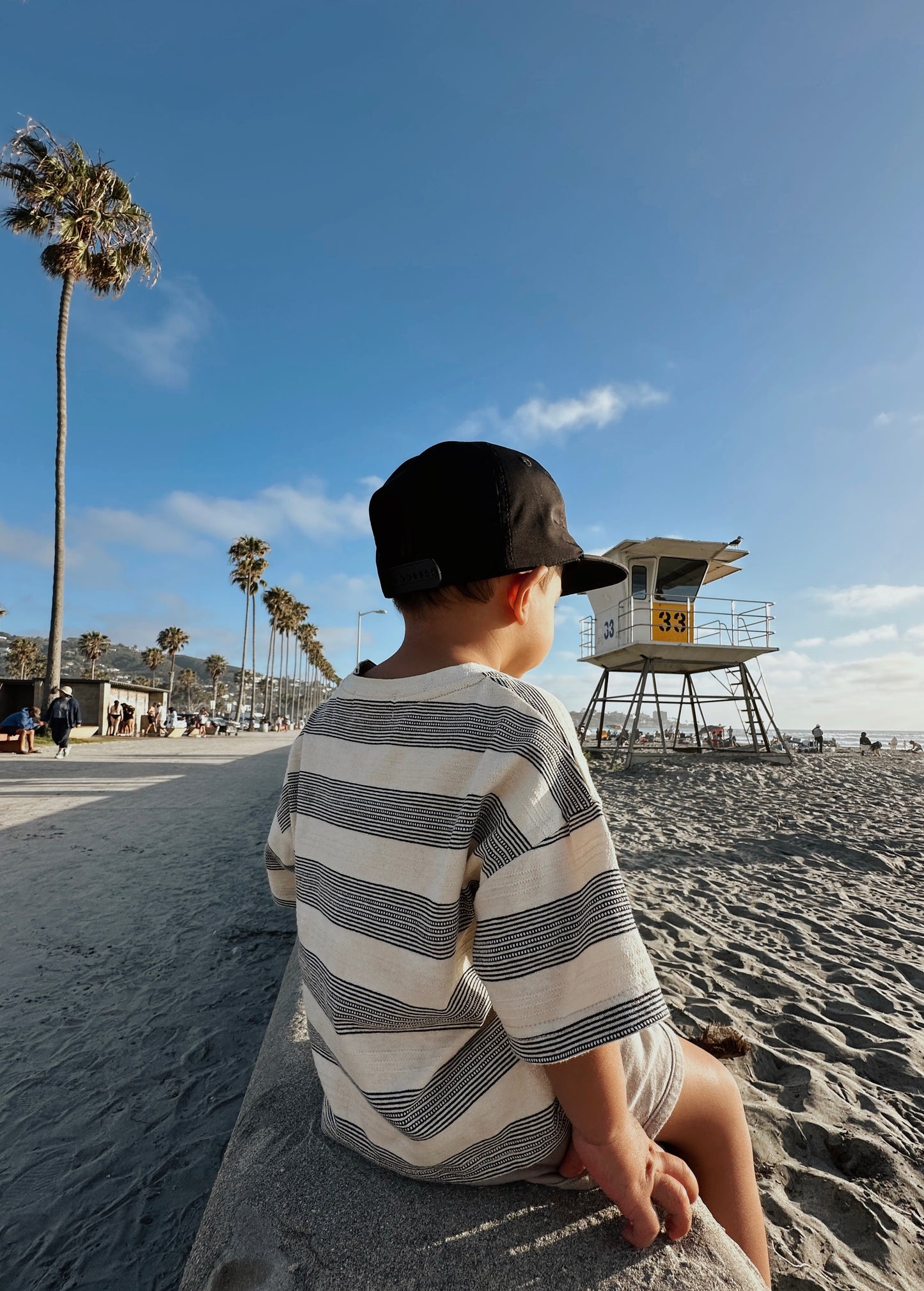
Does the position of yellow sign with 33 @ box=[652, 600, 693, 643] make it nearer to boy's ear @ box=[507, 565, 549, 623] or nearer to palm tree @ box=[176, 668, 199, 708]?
boy's ear @ box=[507, 565, 549, 623]

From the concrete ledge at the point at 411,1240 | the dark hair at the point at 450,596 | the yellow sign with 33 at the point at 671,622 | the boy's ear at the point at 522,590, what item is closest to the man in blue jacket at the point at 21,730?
the yellow sign with 33 at the point at 671,622

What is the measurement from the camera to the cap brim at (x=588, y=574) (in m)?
1.46

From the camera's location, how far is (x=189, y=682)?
10919cm

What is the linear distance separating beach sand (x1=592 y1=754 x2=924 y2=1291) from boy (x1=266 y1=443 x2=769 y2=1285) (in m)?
0.92

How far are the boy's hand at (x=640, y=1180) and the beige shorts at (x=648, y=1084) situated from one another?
47 mm

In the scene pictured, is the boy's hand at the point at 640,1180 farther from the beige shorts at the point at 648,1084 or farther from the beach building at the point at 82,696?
the beach building at the point at 82,696

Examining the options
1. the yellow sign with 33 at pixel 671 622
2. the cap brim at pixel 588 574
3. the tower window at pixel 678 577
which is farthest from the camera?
the tower window at pixel 678 577

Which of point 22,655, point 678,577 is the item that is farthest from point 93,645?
point 678,577

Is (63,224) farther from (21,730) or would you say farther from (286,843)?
(286,843)

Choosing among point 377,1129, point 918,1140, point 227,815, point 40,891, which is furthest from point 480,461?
point 227,815

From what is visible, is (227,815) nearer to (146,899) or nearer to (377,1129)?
(146,899)

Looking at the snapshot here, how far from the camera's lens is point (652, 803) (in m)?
10.9

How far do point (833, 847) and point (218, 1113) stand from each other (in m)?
7.03

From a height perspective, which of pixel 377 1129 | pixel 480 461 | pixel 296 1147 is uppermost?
pixel 480 461
